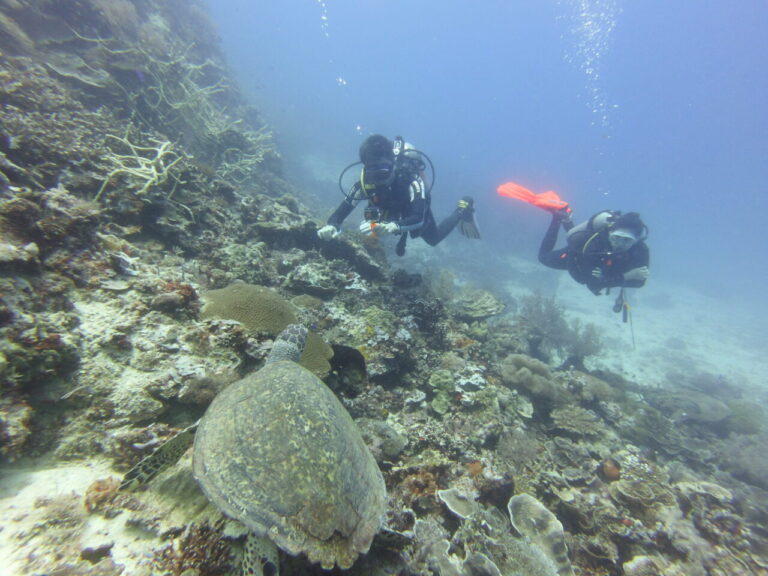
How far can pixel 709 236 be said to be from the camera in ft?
293

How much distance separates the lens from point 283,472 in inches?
84.1

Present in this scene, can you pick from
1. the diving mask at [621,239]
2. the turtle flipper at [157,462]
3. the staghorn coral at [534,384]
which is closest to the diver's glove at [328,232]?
the staghorn coral at [534,384]

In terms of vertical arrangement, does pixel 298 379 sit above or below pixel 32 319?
above

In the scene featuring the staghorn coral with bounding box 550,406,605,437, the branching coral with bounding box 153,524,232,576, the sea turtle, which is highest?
the staghorn coral with bounding box 550,406,605,437

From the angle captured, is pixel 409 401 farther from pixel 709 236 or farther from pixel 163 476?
pixel 709 236

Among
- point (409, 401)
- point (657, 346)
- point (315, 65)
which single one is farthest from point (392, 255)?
point (315, 65)

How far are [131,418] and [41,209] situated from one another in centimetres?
301

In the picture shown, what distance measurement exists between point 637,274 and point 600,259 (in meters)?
1.08

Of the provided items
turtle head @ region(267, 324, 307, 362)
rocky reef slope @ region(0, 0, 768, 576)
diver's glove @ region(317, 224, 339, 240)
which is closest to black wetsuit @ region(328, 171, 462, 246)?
diver's glove @ region(317, 224, 339, 240)

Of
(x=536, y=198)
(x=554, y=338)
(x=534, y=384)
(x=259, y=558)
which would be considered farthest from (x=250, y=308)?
(x=554, y=338)

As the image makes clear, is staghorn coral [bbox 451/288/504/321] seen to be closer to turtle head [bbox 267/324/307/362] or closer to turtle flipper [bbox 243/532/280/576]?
turtle head [bbox 267/324/307/362]

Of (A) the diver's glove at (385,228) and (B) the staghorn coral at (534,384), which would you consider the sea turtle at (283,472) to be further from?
(A) the diver's glove at (385,228)

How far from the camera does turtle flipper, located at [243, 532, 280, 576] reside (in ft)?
6.40

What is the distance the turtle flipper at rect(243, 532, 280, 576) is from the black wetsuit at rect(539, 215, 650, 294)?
11340mm
